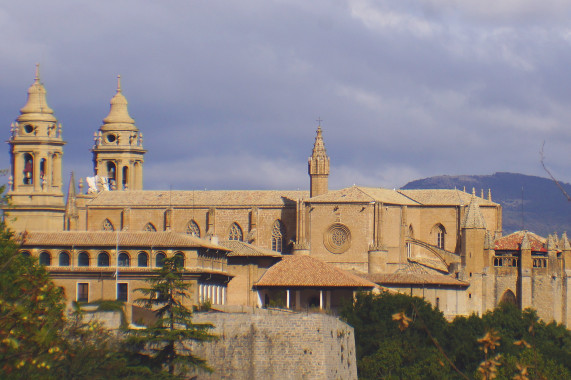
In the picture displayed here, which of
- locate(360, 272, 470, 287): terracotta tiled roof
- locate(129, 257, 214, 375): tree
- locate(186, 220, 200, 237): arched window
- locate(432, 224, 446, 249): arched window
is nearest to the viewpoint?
locate(129, 257, 214, 375): tree

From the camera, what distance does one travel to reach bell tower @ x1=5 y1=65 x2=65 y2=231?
78.3 meters

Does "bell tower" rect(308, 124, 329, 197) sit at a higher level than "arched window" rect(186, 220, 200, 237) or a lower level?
higher

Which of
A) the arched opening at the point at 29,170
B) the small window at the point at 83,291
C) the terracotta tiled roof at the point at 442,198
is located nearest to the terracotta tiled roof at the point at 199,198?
the arched opening at the point at 29,170

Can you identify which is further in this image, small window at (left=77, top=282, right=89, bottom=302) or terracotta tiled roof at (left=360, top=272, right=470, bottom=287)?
terracotta tiled roof at (left=360, top=272, right=470, bottom=287)

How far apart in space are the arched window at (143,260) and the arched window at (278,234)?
56.3 ft

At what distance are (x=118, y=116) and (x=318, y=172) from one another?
78.5 feet

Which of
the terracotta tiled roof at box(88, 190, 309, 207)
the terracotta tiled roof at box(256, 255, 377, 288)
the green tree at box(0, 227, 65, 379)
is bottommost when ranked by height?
the terracotta tiled roof at box(256, 255, 377, 288)

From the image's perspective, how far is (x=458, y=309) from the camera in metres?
72.8

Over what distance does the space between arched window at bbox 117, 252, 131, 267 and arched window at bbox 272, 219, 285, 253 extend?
17.5m

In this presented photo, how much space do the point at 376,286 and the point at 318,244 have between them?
10970 millimetres

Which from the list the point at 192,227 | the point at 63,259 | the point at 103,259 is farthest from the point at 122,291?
the point at 192,227

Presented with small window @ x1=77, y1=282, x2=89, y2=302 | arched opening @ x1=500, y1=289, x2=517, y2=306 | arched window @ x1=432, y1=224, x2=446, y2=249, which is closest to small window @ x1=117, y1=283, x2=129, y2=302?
small window @ x1=77, y1=282, x2=89, y2=302

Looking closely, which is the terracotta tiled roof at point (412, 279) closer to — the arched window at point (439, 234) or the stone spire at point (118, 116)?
the arched window at point (439, 234)

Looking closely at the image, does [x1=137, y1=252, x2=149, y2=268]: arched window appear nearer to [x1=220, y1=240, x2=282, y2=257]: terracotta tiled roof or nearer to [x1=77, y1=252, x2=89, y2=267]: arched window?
[x1=77, y1=252, x2=89, y2=267]: arched window
